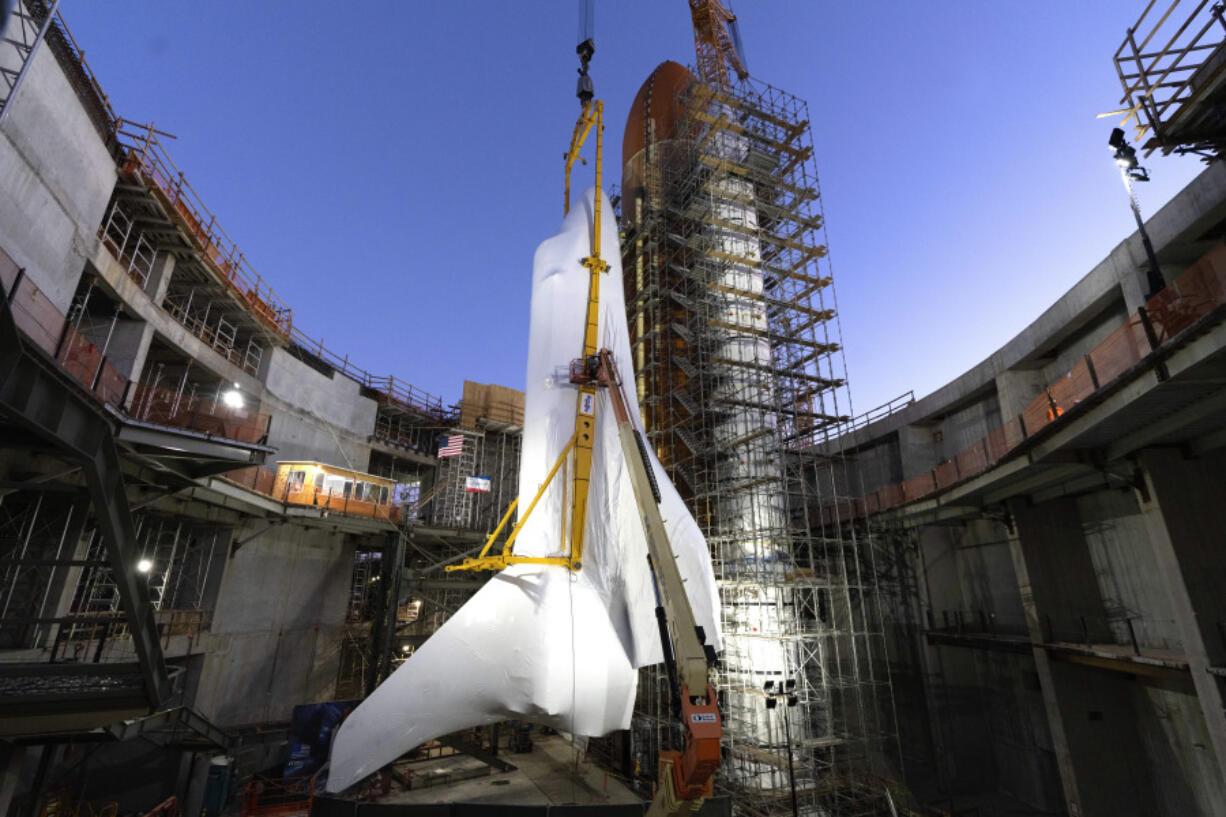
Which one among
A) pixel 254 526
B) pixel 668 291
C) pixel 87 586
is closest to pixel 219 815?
pixel 87 586

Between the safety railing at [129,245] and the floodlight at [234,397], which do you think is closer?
the safety railing at [129,245]

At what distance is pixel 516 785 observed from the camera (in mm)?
15172

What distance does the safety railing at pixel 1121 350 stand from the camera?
9.50 m

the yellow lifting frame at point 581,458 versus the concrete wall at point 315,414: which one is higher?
the concrete wall at point 315,414

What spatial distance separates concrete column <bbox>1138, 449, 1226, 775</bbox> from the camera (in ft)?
38.4

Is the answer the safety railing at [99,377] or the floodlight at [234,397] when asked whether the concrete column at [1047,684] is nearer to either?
the safety railing at [99,377]

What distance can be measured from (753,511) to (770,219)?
41.8ft

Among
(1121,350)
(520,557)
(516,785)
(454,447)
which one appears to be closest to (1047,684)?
(1121,350)

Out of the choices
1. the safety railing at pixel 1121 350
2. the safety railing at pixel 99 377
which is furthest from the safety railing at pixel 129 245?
the safety railing at pixel 1121 350

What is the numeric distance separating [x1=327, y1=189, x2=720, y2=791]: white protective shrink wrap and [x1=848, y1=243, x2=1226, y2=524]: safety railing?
353 inches

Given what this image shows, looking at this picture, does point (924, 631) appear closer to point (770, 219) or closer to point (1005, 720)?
point (1005, 720)

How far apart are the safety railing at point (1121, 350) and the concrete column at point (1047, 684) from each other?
9.89 ft

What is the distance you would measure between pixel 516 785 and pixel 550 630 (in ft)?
27.1

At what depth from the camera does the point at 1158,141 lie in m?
10.4
